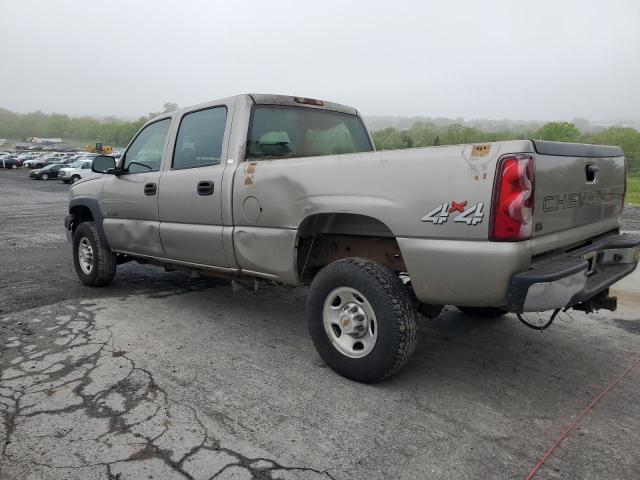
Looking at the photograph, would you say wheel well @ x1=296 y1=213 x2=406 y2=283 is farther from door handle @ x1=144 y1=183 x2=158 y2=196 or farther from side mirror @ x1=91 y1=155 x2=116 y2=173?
side mirror @ x1=91 y1=155 x2=116 y2=173

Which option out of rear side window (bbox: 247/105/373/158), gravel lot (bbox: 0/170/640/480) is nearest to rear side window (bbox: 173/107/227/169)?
rear side window (bbox: 247/105/373/158)

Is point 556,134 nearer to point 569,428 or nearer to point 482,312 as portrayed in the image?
point 482,312

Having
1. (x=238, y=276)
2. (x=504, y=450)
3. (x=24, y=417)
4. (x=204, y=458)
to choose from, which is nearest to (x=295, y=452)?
(x=204, y=458)

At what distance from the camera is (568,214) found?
2.94 meters

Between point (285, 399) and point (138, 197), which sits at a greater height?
point (138, 197)

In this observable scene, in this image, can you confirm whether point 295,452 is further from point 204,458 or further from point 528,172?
point 528,172

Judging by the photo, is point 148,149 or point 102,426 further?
point 148,149

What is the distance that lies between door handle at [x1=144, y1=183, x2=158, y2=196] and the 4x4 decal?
109 inches

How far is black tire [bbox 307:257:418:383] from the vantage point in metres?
2.91

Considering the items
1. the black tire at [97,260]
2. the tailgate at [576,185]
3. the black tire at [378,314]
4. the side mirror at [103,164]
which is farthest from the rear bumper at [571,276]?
the black tire at [97,260]

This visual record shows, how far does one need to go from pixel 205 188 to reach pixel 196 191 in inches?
5.5

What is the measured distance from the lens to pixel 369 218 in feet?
10.5

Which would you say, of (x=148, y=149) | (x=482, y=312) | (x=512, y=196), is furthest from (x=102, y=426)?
(x=482, y=312)

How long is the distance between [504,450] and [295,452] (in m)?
1.04
